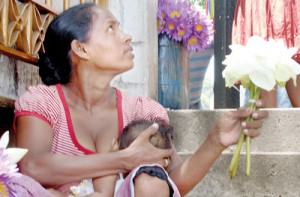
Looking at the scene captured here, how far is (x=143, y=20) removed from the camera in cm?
510

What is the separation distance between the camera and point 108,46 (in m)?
3.53

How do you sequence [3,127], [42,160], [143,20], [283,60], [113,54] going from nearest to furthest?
[283,60] → [42,160] → [113,54] → [3,127] → [143,20]

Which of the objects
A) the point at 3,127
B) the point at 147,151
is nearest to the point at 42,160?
the point at 147,151

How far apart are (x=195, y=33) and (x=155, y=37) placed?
79cm

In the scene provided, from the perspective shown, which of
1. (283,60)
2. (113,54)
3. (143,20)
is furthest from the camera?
(143,20)

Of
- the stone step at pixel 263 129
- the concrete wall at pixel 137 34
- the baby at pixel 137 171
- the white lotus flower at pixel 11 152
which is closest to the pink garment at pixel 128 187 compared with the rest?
the baby at pixel 137 171

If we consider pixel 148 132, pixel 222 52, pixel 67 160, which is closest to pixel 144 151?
pixel 148 132

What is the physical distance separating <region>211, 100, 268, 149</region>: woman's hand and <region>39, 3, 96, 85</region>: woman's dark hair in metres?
0.80

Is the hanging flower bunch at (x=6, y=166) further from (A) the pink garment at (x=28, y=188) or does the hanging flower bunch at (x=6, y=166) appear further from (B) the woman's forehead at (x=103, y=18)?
(B) the woman's forehead at (x=103, y=18)

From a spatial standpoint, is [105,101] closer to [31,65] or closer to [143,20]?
[31,65]

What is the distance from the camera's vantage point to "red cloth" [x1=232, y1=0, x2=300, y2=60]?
18.3 feet

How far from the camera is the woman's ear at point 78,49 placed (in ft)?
11.7

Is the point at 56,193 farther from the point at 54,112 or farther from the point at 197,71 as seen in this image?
the point at 197,71

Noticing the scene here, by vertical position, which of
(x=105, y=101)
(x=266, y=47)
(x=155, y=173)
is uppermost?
(x=266, y=47)
